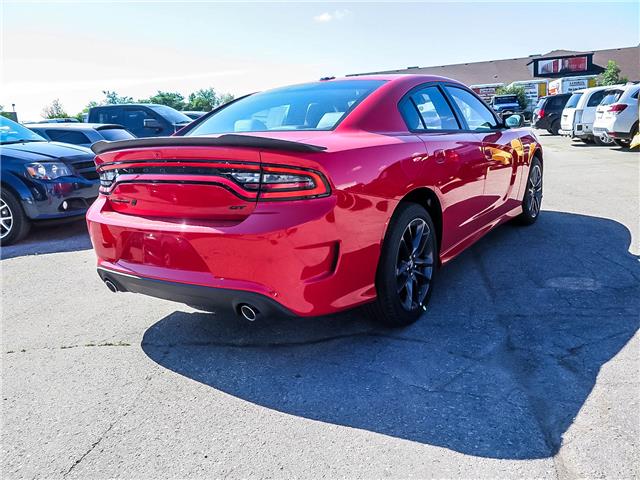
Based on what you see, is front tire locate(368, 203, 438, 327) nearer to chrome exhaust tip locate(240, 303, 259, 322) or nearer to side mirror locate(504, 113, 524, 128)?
chrome exhaust tip locate(240, 303, 259, 322)

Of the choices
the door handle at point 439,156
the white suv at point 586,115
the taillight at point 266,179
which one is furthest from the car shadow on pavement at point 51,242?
the white suv at point 586,115

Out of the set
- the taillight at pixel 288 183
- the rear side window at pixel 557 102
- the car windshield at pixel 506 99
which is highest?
the taillight at pixel 288 183

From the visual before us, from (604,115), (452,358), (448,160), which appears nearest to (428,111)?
(448,160)

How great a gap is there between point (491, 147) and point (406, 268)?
1.69 meters

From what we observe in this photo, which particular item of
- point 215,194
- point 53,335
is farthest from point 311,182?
point 53,335

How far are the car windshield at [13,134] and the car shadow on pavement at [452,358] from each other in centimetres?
472

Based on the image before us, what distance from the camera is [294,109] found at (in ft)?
11.6

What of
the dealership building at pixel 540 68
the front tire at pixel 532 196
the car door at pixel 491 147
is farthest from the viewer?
the dealership building at pixel 540 68

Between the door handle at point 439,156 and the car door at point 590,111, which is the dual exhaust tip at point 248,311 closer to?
the door handle at point 439,156

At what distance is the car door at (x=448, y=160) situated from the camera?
11.3ft

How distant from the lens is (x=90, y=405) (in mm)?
2562

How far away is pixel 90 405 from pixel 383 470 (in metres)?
1.46

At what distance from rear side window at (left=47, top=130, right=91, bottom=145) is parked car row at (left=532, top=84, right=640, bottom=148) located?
1250cm

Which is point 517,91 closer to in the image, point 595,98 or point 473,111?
point 595,98
